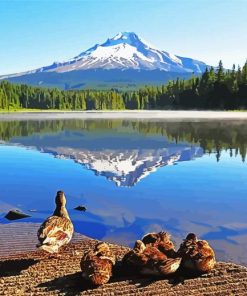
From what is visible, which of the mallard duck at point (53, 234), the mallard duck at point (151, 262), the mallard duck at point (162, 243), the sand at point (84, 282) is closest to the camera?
the sand at point (84, 282)

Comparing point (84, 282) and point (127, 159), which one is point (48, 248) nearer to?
point (84, 282)

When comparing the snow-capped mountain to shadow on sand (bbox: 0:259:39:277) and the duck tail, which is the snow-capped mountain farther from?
shadow on sand (bbox: 0:259:39:277)

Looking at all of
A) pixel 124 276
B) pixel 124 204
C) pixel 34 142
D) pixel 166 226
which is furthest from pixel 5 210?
pixel 34 142

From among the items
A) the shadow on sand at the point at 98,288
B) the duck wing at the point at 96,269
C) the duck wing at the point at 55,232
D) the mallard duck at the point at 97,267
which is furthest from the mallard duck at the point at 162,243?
the duck wing at the point at 55,232

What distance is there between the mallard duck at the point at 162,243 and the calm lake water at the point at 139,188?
2.06 m

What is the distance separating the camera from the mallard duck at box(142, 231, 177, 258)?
12.5 meters

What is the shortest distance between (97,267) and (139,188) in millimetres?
13697

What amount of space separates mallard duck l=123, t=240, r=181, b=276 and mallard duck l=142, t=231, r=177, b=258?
378 millimetres

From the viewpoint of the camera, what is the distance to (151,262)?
11.6 m

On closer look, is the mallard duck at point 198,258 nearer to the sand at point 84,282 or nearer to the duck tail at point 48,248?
the sand at point 84,282

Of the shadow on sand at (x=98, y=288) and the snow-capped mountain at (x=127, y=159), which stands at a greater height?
the shadow on sand at (x=98, y=288)

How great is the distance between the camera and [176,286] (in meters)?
11.2

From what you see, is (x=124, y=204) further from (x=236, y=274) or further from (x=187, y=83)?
(x=187, y=83)

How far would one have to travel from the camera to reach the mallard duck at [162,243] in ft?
40.9
